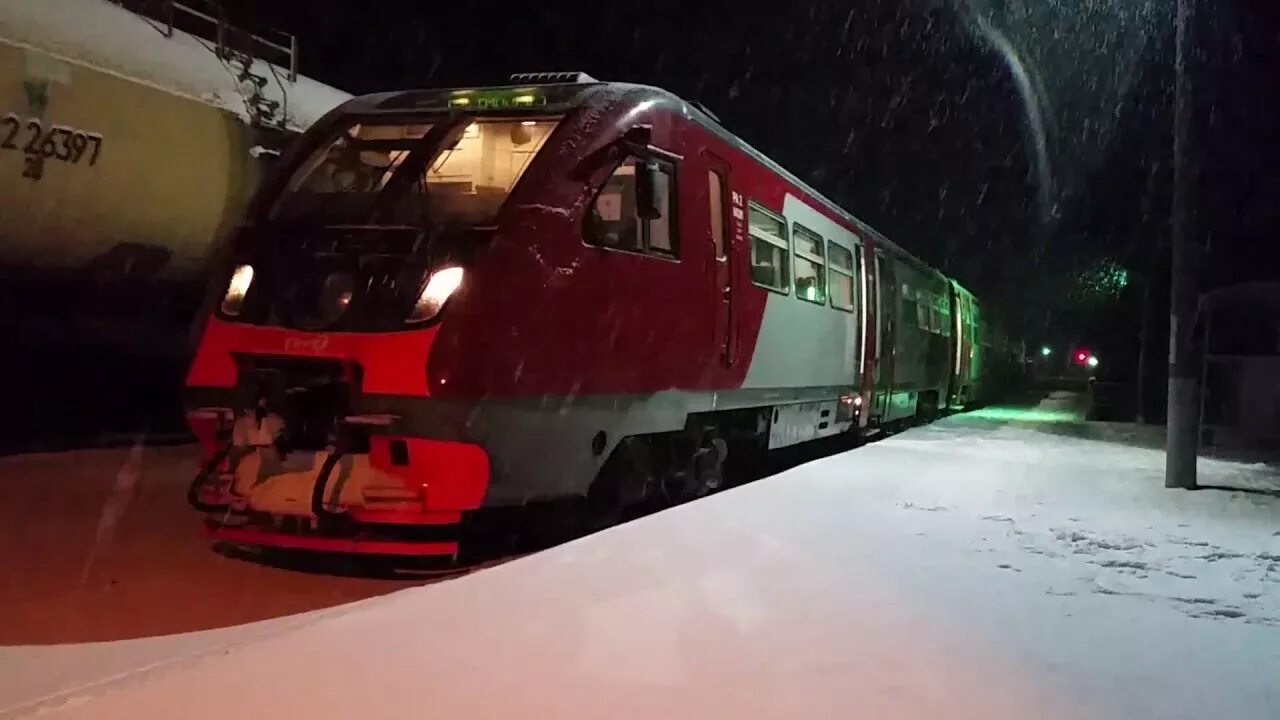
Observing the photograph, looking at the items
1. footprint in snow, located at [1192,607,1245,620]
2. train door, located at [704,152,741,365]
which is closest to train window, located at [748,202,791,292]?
train door, located at [704,152,741,365]

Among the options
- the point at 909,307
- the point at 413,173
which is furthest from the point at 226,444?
the point at 909,307

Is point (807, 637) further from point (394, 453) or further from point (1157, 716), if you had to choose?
point (394, 453)

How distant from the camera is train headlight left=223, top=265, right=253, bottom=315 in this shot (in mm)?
7047

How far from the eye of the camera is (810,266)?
12.3m

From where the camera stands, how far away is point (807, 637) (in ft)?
16.7

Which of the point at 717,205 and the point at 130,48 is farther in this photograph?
the point at 130,48

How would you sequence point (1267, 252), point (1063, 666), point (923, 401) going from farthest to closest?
point (923, 401)
point (1267, 252)
point (1063, 666)

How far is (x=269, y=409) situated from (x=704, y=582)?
2.84 m

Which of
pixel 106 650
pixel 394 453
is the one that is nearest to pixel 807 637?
pixel 394 453

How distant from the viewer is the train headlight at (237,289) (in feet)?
23.1

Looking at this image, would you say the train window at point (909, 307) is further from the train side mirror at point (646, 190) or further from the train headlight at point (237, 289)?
the train headlight at point (237, 289)

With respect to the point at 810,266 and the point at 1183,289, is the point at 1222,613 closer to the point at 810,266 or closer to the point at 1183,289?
the point at 1183,289

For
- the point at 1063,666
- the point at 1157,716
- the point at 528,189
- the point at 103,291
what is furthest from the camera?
the point at 103,291

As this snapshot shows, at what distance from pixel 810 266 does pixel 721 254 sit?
340cm
